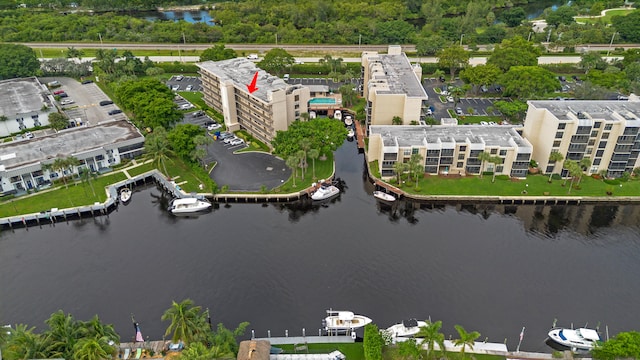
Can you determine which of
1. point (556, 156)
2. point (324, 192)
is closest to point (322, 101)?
point (324, 192)

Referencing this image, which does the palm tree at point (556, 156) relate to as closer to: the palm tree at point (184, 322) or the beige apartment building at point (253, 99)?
the beige apartment building at point (253, 99)

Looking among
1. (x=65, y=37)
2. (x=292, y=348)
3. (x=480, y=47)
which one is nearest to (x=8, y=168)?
(x=292, y=348)

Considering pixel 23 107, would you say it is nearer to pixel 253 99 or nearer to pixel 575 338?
pixel 253 99

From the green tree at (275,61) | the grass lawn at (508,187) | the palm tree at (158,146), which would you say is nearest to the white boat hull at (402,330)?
the grass lawn at (508,187)

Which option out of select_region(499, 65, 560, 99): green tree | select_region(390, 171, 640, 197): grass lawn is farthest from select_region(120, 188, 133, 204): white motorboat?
select_region(499, 65, 560, 99): green tree

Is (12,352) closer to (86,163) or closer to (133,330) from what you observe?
(133,330)

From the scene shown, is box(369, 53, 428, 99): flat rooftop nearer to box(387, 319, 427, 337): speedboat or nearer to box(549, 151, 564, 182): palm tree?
box(549, 151, 564, 182): palm tree
